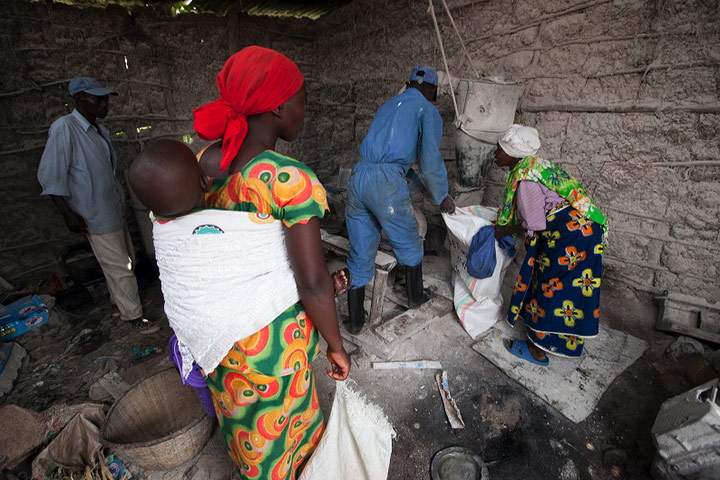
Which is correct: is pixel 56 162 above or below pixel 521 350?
above

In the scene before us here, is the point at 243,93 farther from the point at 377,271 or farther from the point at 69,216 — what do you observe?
the point at 69,216

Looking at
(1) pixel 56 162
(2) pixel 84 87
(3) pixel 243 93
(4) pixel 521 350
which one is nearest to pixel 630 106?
(4) pixel 521 350

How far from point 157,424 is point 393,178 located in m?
2.16

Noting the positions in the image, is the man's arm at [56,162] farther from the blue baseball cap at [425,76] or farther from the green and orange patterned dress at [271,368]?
the blue baseball cap at [425,76]

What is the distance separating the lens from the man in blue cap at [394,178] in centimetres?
245

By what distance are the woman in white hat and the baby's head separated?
2024mm

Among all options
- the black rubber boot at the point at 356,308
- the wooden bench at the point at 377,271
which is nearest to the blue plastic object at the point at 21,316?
the wooden bench at the point at 377,271

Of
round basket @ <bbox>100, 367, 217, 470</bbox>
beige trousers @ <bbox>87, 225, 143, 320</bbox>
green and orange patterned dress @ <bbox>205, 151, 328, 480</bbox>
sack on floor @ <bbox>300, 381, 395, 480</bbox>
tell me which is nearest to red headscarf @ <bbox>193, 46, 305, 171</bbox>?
green and orange patterned dress @ <bbox>205, 151, 328, 480</bbox>

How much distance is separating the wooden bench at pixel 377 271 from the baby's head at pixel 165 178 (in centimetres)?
177

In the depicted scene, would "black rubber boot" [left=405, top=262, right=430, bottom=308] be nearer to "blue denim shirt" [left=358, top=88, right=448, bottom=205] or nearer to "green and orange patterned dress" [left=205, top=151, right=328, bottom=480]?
"blue denim shirt" [left=358, top=88, right=448, bottom=205]

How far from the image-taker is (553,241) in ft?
7.44

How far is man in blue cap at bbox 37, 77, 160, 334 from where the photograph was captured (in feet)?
8.26

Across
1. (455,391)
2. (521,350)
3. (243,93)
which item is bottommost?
(455,391)

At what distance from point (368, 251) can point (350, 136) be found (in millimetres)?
2886
